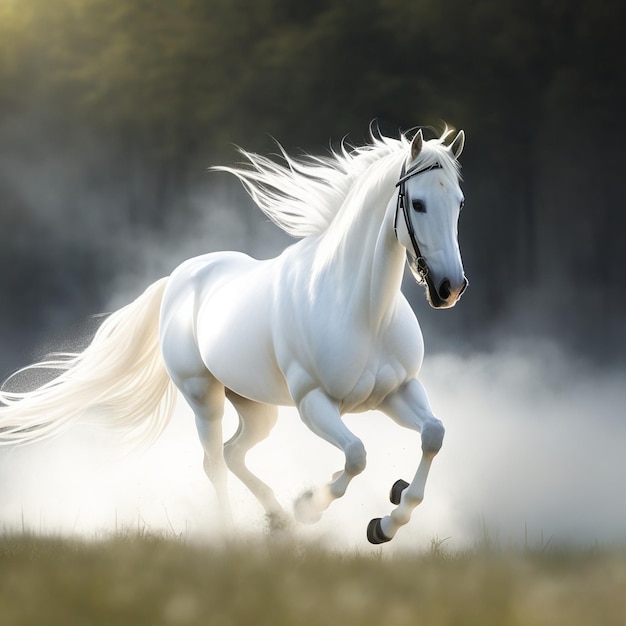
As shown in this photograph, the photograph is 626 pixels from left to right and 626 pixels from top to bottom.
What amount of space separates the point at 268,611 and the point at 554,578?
138 cm

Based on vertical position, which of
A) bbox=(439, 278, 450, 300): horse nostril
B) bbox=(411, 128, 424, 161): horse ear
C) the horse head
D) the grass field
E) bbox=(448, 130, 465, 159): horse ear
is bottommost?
the grass field

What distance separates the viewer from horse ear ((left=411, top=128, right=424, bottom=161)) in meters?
4.43

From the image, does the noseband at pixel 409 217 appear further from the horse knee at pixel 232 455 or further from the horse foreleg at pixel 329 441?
the horse knee at pixel 232 455

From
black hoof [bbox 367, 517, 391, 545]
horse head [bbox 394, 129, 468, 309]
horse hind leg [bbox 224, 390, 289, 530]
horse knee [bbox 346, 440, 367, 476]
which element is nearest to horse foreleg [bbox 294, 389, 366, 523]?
horse knee [bbox 346, 440, 367, 476]

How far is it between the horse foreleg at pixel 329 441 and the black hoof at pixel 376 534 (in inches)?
7.4

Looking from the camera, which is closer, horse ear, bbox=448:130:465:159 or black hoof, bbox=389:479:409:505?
horse ear, bbox=448:130:465:159

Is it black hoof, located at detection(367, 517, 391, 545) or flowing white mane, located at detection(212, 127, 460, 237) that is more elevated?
flowing white mane, located at detection(212, 127, 460, 237)

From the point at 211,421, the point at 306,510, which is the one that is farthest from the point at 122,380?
the point at 306,510

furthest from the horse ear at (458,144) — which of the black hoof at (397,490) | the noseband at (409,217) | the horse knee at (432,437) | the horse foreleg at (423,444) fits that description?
the black hoof at (397,490)

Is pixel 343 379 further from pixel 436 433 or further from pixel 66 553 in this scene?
pixel 66 553

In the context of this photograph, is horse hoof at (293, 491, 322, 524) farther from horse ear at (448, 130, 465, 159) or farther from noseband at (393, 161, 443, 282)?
horse ear at (448, 130, 465, 159)

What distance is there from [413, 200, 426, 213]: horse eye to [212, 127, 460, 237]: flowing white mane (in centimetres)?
28

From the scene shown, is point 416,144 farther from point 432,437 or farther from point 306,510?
point 306,510

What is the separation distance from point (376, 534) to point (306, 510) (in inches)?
12.7
